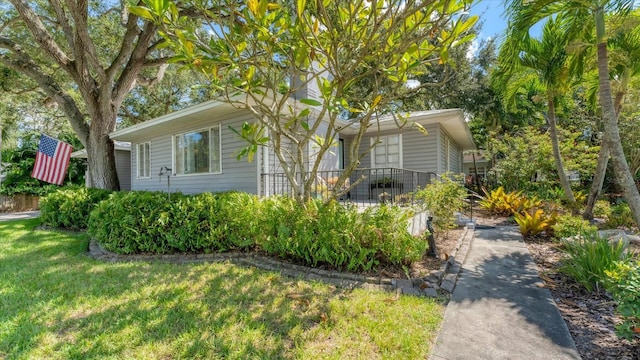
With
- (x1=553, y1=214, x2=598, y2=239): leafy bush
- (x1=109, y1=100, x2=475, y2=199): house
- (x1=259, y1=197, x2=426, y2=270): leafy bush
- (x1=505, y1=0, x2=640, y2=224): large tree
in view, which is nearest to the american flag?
(x1=109, y1=100, x2=475, y2=199): house

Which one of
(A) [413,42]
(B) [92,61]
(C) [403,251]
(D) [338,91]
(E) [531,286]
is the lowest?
(E) [531,286]

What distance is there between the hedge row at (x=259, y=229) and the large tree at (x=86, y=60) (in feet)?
17.0

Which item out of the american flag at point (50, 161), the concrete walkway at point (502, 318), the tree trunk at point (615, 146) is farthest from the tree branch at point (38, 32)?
the tree trunk at point (615, 146)

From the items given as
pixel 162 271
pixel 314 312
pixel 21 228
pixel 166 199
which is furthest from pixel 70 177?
pixel 314 312

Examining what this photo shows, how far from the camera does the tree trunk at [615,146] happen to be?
174 inches

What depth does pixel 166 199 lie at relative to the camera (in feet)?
17.1

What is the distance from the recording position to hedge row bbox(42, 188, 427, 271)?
156 inches

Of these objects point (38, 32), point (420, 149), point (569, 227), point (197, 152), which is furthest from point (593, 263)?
point (38, 32)

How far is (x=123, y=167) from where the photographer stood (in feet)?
49.0

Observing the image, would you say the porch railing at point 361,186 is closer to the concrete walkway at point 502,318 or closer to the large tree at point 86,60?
the concrete walkway at point 502,318

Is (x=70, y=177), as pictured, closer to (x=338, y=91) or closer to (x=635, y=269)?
(x=338, y=91)

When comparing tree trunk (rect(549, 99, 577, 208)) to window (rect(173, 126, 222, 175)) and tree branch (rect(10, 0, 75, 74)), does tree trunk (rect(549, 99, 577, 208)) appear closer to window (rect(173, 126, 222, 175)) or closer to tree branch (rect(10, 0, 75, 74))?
window (rect(173, 126, 222, 175))

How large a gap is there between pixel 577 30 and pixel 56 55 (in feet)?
41.6

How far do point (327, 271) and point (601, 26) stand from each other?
596cm
